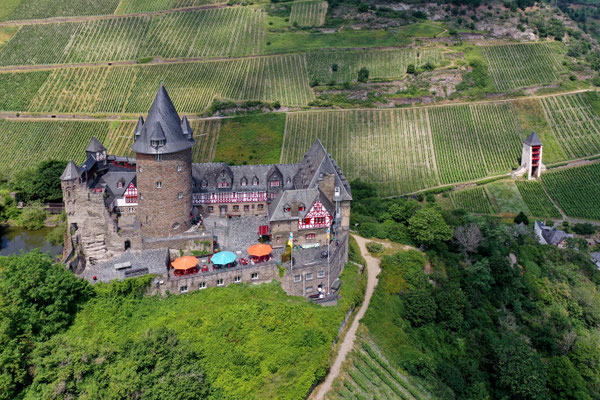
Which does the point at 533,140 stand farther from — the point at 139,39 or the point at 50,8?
the point at 50,8

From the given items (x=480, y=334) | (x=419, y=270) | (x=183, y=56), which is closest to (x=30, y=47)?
(x=183, y=56)

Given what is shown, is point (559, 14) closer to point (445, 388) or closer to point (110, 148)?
point (110, 148)

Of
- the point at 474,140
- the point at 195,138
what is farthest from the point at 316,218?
the point at 474,140

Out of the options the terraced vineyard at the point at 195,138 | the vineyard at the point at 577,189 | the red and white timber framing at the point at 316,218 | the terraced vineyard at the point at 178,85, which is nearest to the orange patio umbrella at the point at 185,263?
the red and white timber framing at the point at 316,218

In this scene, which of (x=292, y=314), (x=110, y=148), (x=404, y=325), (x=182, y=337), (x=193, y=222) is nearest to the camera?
(x=182, y=337)

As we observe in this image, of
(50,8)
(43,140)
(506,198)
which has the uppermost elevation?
(50,8)

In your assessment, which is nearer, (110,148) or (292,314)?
(292,314)
